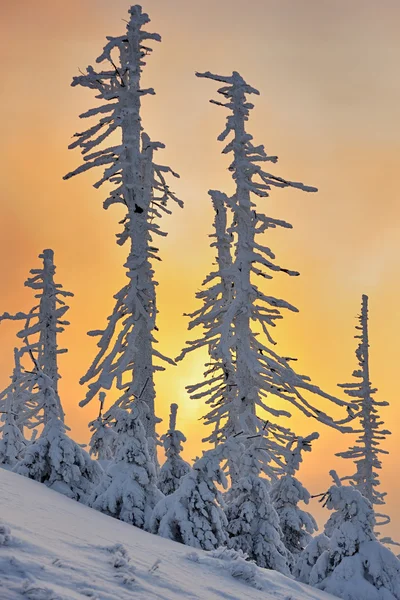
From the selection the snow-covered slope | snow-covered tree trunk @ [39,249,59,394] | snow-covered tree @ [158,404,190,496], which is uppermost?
snow-covered tree trunk @ [39,249,59,394]

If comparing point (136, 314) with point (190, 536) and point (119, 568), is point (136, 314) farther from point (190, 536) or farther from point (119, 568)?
point (119, 568)

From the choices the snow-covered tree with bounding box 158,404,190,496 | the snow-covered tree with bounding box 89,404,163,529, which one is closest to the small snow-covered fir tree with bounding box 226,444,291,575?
the snow-covered tree with bounding box 89,404,163,529

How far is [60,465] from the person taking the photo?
1400 cm

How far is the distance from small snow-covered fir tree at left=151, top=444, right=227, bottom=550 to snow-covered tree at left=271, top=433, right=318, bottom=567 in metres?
2.15

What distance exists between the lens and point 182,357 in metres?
21.6

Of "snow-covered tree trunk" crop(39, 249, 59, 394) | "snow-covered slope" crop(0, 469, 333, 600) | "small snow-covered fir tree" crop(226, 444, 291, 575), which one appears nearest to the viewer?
"snow-covered slope" crop(0, 469, 333, 600)

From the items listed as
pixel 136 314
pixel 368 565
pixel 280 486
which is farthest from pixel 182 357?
pixel 368 565

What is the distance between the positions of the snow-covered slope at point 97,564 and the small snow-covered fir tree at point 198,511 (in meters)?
1.32

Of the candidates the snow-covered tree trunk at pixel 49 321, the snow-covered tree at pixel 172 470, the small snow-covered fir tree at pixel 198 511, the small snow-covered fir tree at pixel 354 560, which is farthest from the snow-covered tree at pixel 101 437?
the snow-covered tree trunk at pixel 49 321

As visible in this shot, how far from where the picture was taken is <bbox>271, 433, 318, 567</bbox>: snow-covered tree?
49.4 feet

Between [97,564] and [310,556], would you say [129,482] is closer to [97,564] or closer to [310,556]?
[310,556]

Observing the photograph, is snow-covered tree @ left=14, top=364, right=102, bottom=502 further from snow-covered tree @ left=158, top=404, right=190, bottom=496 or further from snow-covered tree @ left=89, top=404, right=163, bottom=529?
snow-covered tree @ left=158, top=404, right=190, bottom=496

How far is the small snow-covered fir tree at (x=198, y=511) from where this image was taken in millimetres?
12789

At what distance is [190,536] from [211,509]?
0.66 m
